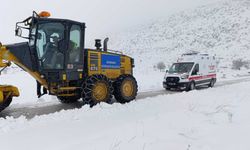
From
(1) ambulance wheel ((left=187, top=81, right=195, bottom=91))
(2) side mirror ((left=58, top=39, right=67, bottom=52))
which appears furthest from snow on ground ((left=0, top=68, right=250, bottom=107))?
(2) side mirror ((left=58, top=39, right=67, bottom=52))

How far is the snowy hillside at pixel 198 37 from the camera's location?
5734 cm

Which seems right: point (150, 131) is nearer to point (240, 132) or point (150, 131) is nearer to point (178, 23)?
point (240, 132)

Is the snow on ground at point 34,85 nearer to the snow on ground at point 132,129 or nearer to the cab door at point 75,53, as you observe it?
the cab door at point 75,53

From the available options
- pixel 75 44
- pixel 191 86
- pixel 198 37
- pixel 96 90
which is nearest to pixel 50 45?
pixel 75 44

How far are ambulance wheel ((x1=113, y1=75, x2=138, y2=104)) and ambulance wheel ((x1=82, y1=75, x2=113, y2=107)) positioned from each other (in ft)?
2.10

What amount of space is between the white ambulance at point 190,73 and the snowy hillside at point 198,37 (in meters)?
30.3

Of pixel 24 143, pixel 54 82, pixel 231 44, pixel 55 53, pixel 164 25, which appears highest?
pixel 164 25

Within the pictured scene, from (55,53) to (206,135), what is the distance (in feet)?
17.7

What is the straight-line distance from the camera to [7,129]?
20.0 feet

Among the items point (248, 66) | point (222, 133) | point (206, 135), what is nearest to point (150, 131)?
point (206, 135)

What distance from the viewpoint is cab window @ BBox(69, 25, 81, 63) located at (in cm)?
840

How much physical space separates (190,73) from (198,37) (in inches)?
2303

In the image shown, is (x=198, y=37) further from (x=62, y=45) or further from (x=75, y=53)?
(x=62, y=45)

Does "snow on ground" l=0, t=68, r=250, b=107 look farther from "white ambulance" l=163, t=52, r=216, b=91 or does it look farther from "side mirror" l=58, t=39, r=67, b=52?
"side mirror" l=58, t=39, r=67, b=52
